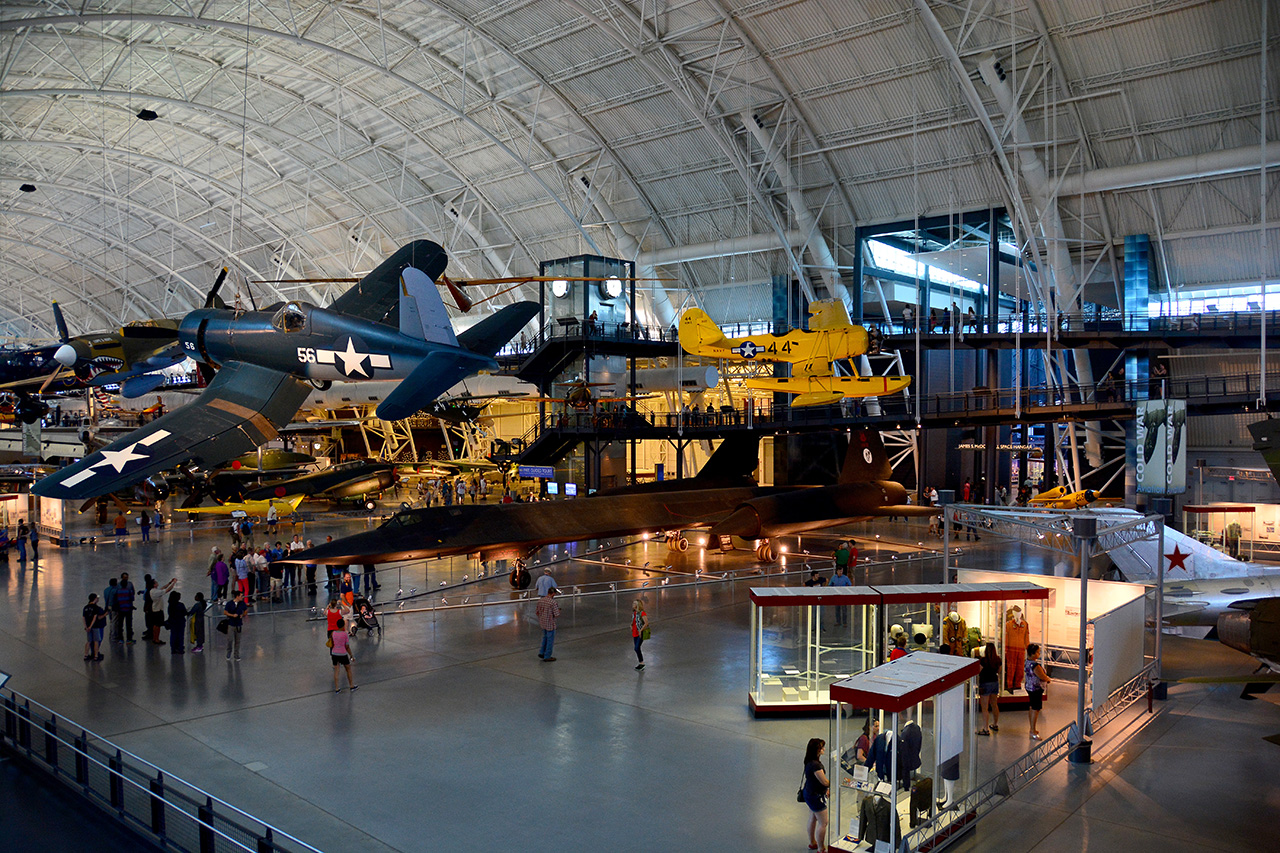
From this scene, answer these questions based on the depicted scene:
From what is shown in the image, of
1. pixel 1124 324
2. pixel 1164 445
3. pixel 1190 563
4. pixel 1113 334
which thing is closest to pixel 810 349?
pixel 1164 445

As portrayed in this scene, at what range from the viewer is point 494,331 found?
37.0ft

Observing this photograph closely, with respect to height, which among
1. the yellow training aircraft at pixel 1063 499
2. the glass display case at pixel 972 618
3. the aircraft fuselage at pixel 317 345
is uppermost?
the aircraft fuselage at pixel 317 345

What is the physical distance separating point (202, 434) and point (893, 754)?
809 centimetres

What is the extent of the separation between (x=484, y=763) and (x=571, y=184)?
34975 mm

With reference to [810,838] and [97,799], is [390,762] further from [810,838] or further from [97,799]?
[810,838]

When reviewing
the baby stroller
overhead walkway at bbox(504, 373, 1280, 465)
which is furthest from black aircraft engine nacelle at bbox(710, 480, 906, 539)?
the baby stroller

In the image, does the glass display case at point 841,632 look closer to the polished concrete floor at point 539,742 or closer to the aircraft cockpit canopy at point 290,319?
the polished concrete floor at point 539,742

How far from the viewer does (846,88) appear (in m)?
30.9

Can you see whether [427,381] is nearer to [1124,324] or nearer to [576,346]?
[576,346]

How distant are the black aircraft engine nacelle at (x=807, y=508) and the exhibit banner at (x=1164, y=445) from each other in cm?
787

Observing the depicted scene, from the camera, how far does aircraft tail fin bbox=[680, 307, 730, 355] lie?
23547mm

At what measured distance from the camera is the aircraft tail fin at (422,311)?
10352 millimetres

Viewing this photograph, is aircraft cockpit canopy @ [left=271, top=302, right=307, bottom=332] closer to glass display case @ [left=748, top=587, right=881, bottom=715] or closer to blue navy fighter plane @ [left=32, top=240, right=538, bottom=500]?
blue navy fighter plane @ [left=32, top=240, right=538, bottom=500]

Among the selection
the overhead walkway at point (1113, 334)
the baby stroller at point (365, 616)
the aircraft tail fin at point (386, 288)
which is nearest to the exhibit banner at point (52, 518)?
the baby stroller at point (365, 616)
